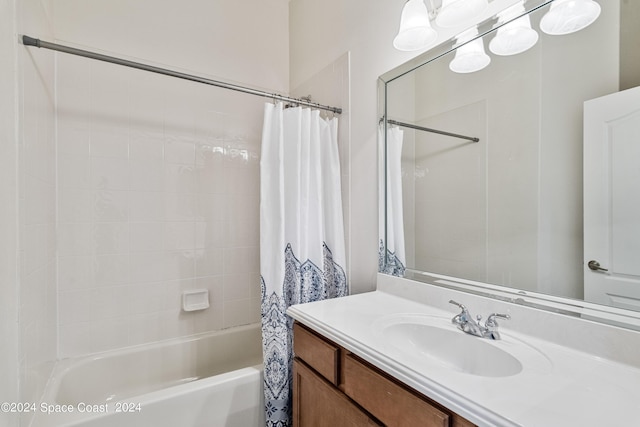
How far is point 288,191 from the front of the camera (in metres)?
1.53

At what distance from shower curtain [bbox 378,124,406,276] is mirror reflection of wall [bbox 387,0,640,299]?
1.5 inches

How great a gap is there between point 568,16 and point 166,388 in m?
2.25

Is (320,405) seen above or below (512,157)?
below

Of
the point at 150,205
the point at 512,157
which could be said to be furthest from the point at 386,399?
the point at 150,205

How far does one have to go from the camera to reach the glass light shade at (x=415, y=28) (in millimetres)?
1161

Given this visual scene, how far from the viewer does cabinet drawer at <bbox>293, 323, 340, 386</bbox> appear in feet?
3.20

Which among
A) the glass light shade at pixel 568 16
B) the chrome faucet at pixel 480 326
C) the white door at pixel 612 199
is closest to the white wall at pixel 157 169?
the chrome faucet at pixel 480 326

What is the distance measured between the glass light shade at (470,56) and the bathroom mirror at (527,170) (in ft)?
0.04

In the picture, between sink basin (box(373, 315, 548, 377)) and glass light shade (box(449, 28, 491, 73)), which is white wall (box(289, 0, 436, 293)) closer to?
glass light shade (box(449, 28, 491, 73))

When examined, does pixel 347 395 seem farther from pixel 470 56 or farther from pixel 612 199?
pixel 470 56

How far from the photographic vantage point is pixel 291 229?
152cm

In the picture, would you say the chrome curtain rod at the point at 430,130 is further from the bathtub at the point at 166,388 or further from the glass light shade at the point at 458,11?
the bathtub at the point at 166,388

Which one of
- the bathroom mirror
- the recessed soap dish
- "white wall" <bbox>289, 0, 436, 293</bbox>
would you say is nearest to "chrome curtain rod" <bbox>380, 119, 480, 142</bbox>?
the bathroom mirror

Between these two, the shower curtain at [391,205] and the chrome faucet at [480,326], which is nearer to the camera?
the chrome faucet at [480,326]
